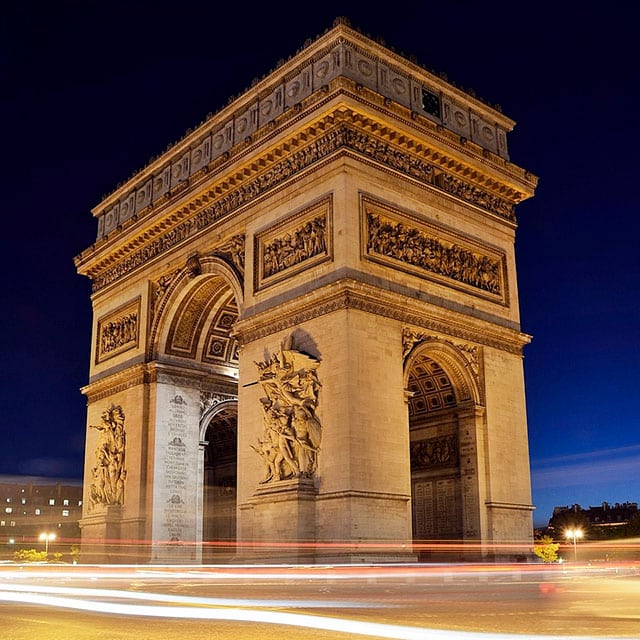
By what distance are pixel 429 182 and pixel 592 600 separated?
1710 centimetres

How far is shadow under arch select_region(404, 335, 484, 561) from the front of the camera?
26266 millimetres

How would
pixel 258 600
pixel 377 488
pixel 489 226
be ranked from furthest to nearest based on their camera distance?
pixel 489 226, pixel 377 488, pixel 258 600

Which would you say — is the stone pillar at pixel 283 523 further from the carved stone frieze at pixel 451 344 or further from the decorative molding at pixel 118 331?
the decorative molding at pixel 118 331

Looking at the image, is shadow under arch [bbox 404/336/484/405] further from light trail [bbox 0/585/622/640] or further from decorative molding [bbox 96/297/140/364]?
light trail [bbox 0/585/622/640]

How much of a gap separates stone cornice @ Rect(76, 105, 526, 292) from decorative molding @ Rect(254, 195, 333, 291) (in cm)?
132

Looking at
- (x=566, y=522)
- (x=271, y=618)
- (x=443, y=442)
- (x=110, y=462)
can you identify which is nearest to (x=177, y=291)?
(x=110, y=462)

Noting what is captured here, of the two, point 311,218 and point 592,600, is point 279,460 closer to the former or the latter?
point 311,218

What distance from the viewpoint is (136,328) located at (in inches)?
1331

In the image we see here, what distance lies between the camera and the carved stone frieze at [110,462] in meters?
32.5

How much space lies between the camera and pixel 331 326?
2417 cm

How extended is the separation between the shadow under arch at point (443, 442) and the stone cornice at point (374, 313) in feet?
1.68

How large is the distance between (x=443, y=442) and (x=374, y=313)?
5490mm

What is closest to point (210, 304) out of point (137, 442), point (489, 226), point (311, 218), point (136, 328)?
point (136, 328)

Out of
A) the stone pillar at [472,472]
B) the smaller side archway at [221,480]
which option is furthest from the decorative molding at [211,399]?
the stone pillar at [472,472]
